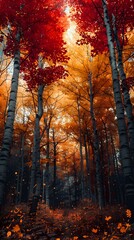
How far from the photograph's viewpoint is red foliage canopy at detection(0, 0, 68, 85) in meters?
7.30

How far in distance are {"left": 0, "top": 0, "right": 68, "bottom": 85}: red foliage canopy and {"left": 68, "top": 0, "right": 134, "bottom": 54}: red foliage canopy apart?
763 mm

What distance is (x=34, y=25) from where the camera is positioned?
773cm

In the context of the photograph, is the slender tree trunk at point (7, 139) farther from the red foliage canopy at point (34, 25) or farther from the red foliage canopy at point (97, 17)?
the red foliage canopy at point (97, 17)

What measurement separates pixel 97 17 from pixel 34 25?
294 centimetres

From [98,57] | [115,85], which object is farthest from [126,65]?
[115,85]

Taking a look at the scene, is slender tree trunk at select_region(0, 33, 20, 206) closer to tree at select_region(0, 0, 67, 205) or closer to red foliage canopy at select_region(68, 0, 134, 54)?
tree at select_region(0, 0, 67, 205)

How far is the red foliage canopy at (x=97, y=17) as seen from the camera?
801cm

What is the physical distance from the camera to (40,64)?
973 centimetres

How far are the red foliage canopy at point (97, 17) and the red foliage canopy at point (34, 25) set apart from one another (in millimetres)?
763

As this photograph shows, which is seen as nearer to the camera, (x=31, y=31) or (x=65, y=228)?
(x=65, y=228)

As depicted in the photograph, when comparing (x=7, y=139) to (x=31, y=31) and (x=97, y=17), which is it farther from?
(x=97, y=17)

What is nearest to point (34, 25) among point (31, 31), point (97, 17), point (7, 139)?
point (31, 31)

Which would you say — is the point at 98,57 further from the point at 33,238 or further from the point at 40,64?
the point at 33,238

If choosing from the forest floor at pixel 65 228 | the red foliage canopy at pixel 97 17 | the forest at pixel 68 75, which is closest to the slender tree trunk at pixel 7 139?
the forest at pixel 68 75
